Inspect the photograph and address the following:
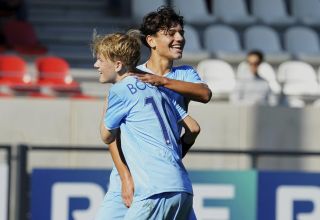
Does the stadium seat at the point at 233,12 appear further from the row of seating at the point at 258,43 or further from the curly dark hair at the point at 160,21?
the curly dark hair at the point at 160,21

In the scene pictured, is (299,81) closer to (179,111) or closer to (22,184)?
(22,184)

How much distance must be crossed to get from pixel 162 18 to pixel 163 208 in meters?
1.02

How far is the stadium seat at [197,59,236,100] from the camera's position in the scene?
1352 cm

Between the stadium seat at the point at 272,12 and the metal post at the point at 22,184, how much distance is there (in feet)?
31.4

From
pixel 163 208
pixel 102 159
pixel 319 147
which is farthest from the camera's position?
pixel 319 147

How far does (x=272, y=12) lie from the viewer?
1917cm

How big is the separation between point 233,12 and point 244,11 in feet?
0.90

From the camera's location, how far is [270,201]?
33.2ft

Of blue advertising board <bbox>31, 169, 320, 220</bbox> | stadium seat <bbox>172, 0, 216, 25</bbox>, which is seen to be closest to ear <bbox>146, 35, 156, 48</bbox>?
blue advertising board <bbox>31, 169, 320, 220</bbox>

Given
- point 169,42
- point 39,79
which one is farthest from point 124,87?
point 39,79

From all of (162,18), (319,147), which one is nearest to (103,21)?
(319,147)

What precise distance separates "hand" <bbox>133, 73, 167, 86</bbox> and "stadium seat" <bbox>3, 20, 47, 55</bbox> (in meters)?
10.3

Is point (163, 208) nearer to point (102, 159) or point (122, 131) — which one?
point (122, 131)

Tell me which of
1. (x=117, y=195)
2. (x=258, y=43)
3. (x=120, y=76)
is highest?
(x=120, y=76)
